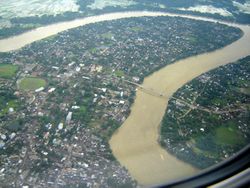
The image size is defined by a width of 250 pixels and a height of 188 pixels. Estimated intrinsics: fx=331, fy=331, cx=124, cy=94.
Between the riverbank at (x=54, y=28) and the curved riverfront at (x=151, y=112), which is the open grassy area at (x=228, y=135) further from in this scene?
the riverbank at (x=54, y=28)

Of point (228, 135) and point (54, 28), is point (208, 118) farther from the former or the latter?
point (54, 28)

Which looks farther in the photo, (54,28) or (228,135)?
(54,28)

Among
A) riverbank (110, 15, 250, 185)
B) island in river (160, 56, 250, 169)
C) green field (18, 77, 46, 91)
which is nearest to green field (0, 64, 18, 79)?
green field (18, 77, 46, 91)

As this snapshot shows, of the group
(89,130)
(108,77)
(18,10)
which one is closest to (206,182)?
(89,130)

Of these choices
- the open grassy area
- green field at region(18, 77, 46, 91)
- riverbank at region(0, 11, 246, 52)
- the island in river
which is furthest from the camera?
riverbank at region(0, 11, 246, 52)

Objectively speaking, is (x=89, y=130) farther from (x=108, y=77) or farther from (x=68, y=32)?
(x=68, y=32)

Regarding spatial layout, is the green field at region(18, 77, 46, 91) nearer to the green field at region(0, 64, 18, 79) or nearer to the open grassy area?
the green field at region(0, 64, 18, 79)

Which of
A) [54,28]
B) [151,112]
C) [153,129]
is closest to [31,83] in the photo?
[151,112]
